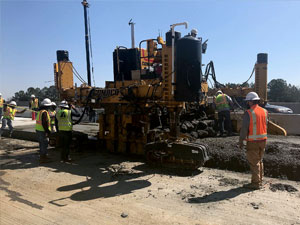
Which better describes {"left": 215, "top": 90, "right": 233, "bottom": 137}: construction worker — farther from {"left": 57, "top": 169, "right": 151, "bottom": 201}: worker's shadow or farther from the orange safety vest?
{"left": 57, "top": 169, "right": 151, "bottom": 201}: worker's shadow

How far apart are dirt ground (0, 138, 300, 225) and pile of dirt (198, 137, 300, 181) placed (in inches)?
13.4

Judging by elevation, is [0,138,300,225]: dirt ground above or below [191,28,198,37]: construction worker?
below

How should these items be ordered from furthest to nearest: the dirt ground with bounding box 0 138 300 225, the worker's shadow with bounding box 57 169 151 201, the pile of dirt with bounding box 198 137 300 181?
the pile of dirt with bounding box 198 137 300 181
the worker's shadow with bounding box 57 169 151 201
the dirt ground with bounding box 0 138 300 225

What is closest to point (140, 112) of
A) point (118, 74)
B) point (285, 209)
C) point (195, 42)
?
Result: point (118, 74)

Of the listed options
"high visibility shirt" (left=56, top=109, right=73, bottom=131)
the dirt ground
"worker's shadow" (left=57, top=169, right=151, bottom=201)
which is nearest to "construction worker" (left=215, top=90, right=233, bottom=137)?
the dirt ground

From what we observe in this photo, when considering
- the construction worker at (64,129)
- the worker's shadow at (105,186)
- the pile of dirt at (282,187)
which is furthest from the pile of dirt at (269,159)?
the construction worker at (64,129)

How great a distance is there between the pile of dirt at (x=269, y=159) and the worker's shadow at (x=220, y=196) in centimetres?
141

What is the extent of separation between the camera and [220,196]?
177 inches

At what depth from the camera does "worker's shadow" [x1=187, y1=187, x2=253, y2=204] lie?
4.32m

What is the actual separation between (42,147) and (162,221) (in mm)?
4965

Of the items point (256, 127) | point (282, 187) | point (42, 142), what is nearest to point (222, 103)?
point (256, 127)

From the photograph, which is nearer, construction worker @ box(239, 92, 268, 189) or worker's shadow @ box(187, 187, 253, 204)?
worker's shadow @ box(187, 187, 253, 204)

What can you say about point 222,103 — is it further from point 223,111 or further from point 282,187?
point 282,187

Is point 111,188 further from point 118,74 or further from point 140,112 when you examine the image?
point 118,74
